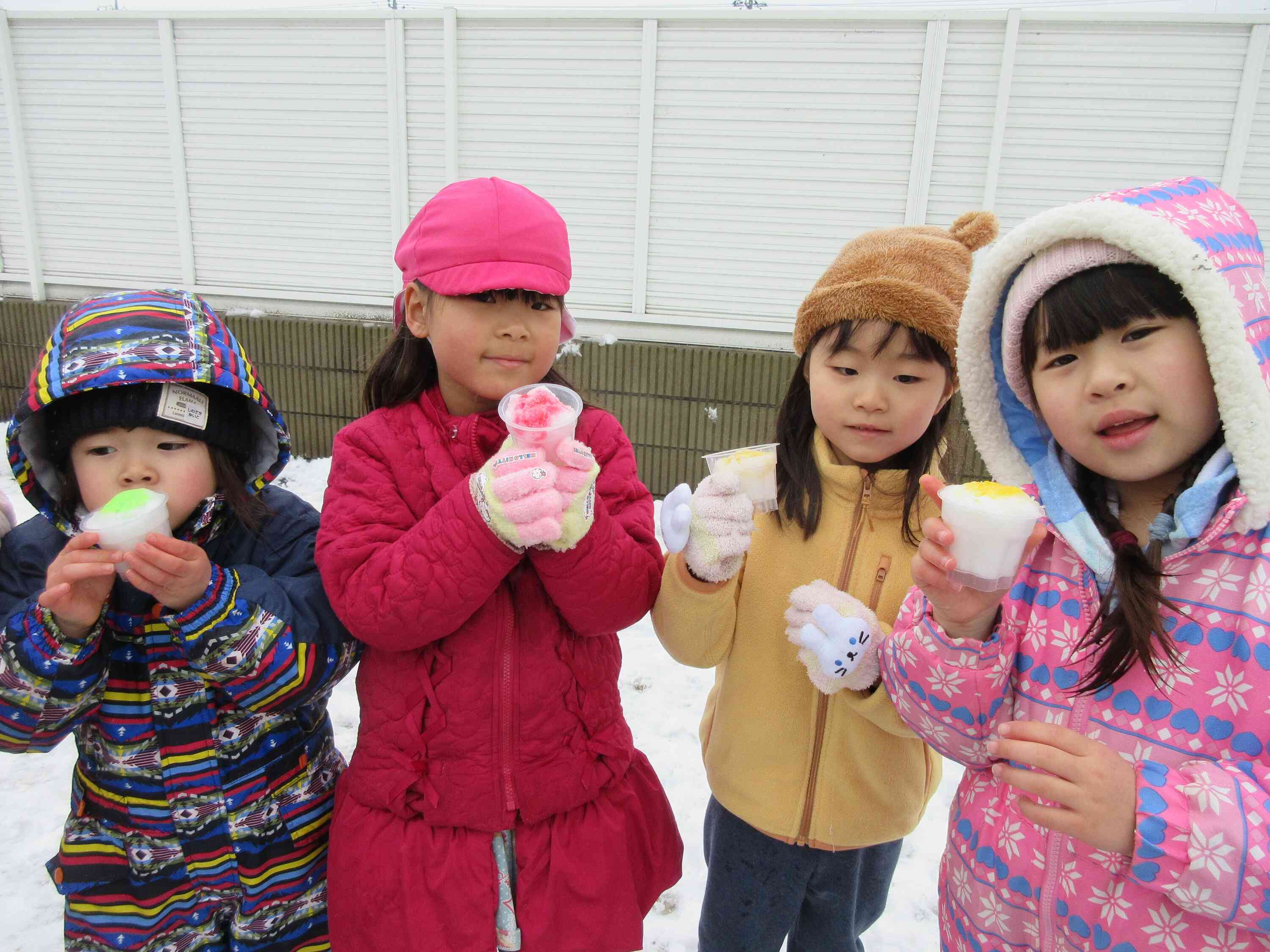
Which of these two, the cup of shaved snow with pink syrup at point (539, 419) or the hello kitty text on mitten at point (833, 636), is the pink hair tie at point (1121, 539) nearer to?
the hello kitty text on mitten at point (833, 636)

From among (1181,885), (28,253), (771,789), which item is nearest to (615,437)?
(771,789)

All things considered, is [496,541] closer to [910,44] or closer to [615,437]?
[615,437]

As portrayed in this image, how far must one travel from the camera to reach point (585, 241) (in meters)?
7.09

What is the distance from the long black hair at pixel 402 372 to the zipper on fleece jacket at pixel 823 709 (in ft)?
2.74

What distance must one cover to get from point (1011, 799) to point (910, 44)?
6.54 metres

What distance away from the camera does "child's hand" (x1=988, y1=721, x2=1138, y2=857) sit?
127 cm

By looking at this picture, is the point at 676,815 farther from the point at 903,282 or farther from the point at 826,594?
the point at 903,282

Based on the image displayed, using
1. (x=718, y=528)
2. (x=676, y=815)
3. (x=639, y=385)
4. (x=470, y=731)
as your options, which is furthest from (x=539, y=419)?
(x=639, y=385)

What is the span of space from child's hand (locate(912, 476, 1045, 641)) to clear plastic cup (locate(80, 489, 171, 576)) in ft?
5.27

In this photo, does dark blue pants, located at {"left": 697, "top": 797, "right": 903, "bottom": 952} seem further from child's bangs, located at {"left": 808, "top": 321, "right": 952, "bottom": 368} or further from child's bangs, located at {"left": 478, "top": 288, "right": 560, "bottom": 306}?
child's bangs, located at {"left": 478, "top": 288, "right": 560, "bottom": 306}

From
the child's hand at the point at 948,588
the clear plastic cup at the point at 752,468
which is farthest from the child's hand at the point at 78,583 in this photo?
the child's hand at the point at 948,588

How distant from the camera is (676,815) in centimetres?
345

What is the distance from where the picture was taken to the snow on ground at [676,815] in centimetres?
281

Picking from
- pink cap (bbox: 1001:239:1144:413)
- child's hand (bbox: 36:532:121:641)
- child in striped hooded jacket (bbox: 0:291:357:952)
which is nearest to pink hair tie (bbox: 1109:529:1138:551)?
pink cap (bbox: 1001:239:1144:413)
